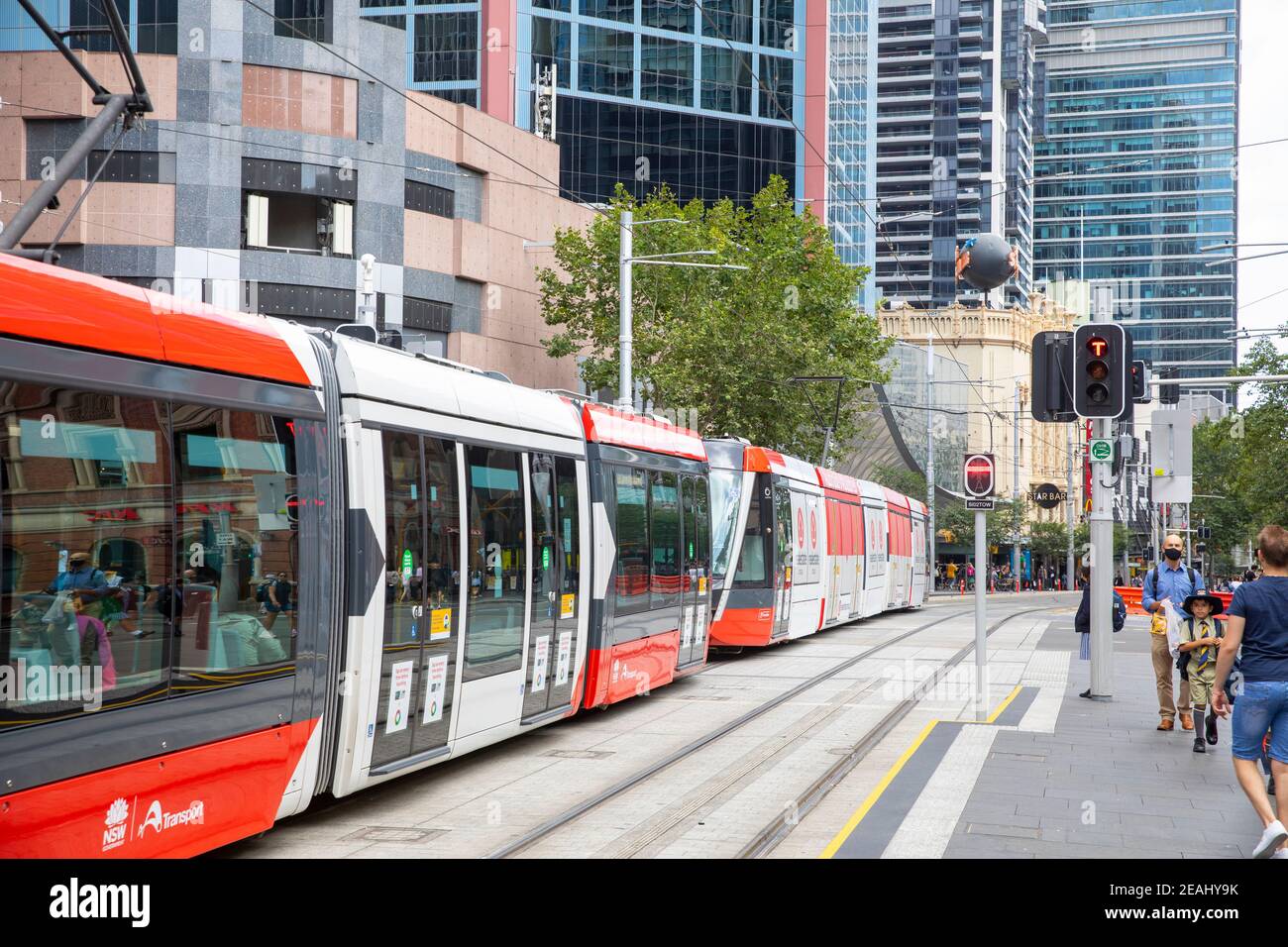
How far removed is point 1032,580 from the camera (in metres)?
90.6

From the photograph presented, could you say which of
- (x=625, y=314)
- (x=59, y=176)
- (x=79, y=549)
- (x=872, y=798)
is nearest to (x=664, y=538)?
(x=872, y=798)

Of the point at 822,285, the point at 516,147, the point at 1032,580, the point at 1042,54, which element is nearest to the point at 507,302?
the point at 516,147

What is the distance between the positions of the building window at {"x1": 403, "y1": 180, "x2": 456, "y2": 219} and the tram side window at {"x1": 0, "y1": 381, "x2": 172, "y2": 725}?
34686 millimetres

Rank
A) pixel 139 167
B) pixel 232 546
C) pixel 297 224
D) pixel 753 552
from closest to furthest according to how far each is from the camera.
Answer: pixel 232 546, pixel 753 552, pixel 139 167, pixel 297 224

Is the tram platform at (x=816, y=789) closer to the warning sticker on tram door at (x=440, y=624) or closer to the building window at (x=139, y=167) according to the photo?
the warning sticker on tram door at (x=440, y=624)

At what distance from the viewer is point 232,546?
→ 24.2 ft

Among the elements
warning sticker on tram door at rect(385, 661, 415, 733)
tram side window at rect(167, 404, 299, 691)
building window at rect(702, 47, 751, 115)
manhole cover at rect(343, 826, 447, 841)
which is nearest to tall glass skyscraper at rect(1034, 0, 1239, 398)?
building window at rect(702, 47, 751, 115)

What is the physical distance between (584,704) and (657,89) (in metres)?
61.0

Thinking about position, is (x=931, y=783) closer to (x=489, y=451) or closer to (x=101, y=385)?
(x=489, y=451)

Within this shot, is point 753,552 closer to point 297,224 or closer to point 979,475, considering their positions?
point 979,475

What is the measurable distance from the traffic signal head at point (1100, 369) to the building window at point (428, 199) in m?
27.7

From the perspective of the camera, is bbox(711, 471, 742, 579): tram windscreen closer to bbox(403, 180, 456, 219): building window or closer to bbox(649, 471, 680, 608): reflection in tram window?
bbox(649, 471, 680, 608): reflection in tram window

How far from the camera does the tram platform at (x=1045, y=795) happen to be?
870 centimetres

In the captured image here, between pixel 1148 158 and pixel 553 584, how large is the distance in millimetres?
185357
